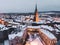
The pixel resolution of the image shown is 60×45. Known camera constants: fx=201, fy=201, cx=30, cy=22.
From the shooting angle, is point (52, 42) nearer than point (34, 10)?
Yes

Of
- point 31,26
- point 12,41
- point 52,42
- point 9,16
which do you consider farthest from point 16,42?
point 31,26

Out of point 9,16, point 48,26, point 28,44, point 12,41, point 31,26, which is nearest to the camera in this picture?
point 12,41

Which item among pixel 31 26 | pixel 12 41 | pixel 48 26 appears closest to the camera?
pixel 12 41

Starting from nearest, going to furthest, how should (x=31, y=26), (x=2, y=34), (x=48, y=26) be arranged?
(x=2, y=34) < (x=48, y=26) < (x=31, y=26)

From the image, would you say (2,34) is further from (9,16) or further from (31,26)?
(31,26)

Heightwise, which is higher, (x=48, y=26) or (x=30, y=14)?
(x=30, y=14)

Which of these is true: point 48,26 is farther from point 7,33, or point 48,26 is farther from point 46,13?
point 7,33

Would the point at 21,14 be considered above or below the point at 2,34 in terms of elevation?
above

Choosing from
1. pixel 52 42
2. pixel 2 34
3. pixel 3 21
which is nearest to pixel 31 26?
pixel 3 21

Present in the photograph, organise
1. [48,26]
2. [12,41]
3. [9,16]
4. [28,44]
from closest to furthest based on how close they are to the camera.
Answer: [12,41] < [28,44] < [9,16] < [48,26]
